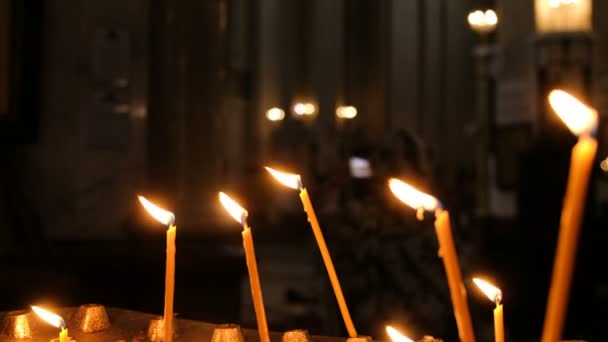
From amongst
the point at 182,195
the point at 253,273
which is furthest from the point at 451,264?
the point at 182,195

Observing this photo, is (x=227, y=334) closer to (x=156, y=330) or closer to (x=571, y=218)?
(x=156, y=330)

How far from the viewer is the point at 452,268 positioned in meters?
0.49

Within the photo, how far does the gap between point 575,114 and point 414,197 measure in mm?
202

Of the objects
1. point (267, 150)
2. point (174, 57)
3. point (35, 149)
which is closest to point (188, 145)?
point (174, 57)

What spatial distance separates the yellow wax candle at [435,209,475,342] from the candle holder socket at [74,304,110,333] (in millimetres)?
770

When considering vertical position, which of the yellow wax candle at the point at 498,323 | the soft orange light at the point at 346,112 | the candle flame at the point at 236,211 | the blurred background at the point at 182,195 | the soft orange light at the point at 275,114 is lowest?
the yellow wax candle at the point at 498,323

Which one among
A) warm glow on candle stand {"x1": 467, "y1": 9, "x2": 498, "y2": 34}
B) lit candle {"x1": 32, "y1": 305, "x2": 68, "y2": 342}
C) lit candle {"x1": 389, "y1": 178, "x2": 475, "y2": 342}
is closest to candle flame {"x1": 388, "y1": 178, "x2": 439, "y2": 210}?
lit candle {"x1": 389, "y1": 178, "x2": 475, "y2": 342}

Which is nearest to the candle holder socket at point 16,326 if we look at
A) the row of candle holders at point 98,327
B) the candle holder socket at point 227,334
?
the row of candle holders at point 98,327

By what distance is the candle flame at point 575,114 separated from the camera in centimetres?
40

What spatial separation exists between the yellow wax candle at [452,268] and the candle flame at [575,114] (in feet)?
0.34

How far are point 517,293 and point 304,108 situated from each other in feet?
48.2

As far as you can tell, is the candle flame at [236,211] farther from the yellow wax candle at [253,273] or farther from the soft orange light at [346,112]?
the soft orange light at [346,112]

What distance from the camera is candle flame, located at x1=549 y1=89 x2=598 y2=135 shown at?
399 mm

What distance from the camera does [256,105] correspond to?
2009 cm
